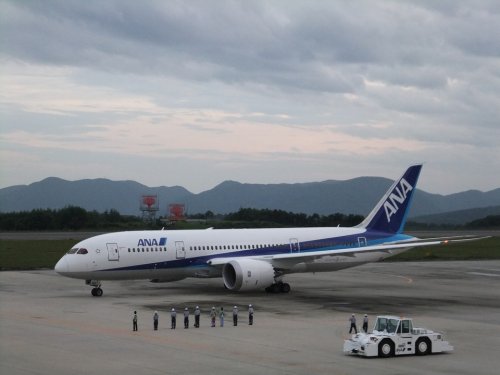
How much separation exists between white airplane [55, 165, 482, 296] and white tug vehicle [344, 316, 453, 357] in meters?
20.2

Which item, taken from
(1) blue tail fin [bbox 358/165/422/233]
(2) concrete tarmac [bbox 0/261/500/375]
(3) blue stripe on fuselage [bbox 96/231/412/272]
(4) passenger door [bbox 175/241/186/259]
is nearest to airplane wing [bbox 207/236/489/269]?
(3) blue stripe on fuselage [bbox 96/231/412/272]

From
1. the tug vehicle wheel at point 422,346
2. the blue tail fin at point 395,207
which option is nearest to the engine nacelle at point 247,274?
the blue tail fin at point 395,207

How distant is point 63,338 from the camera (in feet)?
108

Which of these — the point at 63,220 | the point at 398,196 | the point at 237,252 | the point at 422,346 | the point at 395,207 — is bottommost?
the point at 422,346

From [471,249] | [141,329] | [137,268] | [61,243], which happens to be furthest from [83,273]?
[471,249]

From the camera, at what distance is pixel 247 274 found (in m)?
49.6

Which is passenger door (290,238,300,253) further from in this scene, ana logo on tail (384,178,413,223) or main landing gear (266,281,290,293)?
ana logo on tail (384,178,413,223)

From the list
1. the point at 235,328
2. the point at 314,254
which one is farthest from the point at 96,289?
the point at 235,328

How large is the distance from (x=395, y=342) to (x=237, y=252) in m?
24.5

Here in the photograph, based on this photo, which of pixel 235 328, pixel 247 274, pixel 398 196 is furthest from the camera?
pixel 398 196

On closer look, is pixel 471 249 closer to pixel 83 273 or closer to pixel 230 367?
pixel 83 273

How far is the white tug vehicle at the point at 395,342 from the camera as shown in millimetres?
29047

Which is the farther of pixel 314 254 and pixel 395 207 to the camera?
pixel 395 207

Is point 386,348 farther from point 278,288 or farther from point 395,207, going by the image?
Result: point 395,207
